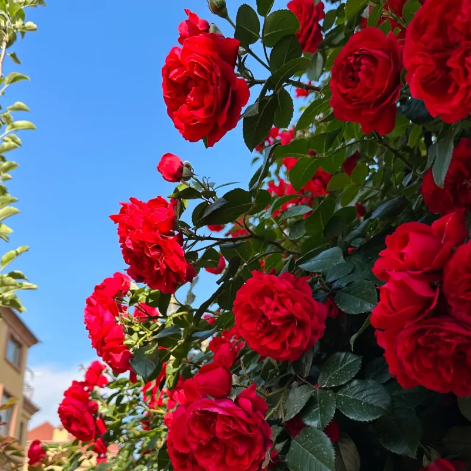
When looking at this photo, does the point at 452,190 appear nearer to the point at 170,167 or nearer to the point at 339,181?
the point at 339,181

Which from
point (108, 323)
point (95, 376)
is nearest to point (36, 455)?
point (95, 376)

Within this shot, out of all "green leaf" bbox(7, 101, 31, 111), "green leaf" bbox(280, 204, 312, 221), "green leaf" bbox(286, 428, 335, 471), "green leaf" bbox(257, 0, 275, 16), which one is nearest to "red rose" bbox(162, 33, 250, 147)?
"green leaf" bbox(257, 0, 275, 16)

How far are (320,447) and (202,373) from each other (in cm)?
20

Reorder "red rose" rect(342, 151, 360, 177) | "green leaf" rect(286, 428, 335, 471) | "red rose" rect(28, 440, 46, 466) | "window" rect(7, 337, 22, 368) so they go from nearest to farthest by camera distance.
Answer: "green leaf" rect(286, 428, 335, 471) < "red rose" rect(342, 151, 360, 177) < "red rose" rect(28, 440, 46, 466) < "window" rect(7, 337, 22, 368)

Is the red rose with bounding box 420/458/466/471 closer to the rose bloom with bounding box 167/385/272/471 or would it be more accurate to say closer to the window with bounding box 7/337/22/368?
the rose bloom with bounding box 167/385/272/471

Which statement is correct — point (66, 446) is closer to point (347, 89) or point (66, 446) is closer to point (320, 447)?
point (320, 447)

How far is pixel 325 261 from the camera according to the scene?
0.84 metres

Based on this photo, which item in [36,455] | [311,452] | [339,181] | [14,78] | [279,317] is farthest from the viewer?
[36,455]

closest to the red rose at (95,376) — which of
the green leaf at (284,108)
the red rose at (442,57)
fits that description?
the green leaf at (284,108)

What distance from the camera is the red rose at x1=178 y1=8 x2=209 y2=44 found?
32.7 inches

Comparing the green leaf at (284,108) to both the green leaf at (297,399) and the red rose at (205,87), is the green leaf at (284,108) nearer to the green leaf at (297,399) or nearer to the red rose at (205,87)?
the red rose at (205,87)

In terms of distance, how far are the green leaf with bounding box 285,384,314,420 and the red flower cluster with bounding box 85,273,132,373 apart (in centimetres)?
42

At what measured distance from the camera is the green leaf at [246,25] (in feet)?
2.68

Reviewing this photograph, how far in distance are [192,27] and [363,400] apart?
2.02 ft
